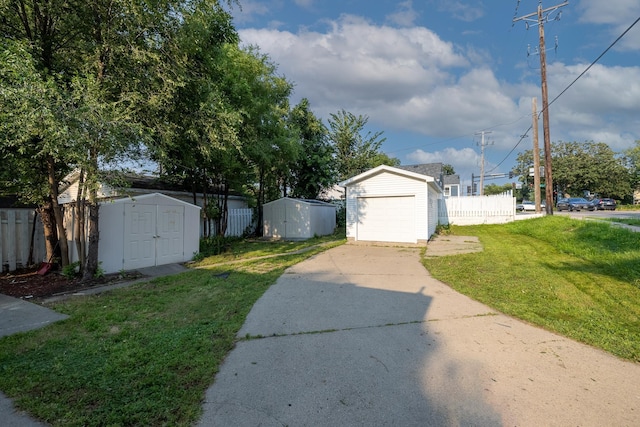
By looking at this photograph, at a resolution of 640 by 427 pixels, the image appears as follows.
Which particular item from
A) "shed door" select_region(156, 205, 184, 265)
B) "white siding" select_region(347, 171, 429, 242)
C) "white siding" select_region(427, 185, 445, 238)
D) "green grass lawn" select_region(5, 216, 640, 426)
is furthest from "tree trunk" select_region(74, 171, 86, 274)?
"white siding" select_region(427, 185, 445, 238)

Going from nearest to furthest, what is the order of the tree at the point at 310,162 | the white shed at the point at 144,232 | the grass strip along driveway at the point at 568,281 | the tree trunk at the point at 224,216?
the grass strip along driveway at the point at 568,281 → the white shed at the point at 144,232 → the tree trunk at the point at 224,216 → the tree at the point at 310,162

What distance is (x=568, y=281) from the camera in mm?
6465

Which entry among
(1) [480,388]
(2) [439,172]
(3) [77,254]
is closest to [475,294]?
(1) [480,388]

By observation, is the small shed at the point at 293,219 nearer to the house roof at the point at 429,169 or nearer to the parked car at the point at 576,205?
the house roof at the point at 429,169

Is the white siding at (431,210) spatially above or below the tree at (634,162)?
below

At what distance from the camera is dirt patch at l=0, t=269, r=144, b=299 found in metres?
6.36

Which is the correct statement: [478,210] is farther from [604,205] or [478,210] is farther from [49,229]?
[604,205]

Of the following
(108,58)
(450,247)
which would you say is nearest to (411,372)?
(108,58)

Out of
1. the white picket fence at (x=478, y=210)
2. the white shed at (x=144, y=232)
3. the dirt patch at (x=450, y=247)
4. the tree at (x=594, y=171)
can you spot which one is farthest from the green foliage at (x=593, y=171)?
the white shed at (x=144, y=232)

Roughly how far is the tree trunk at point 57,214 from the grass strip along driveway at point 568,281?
8.80m

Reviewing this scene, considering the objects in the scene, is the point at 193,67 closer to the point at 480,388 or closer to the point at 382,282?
the point at 382,282

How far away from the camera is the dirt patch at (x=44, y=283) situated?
636cm

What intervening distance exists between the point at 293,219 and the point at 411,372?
13067mm

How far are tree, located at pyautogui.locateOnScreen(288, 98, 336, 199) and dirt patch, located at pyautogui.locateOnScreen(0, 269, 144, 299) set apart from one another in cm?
1453
